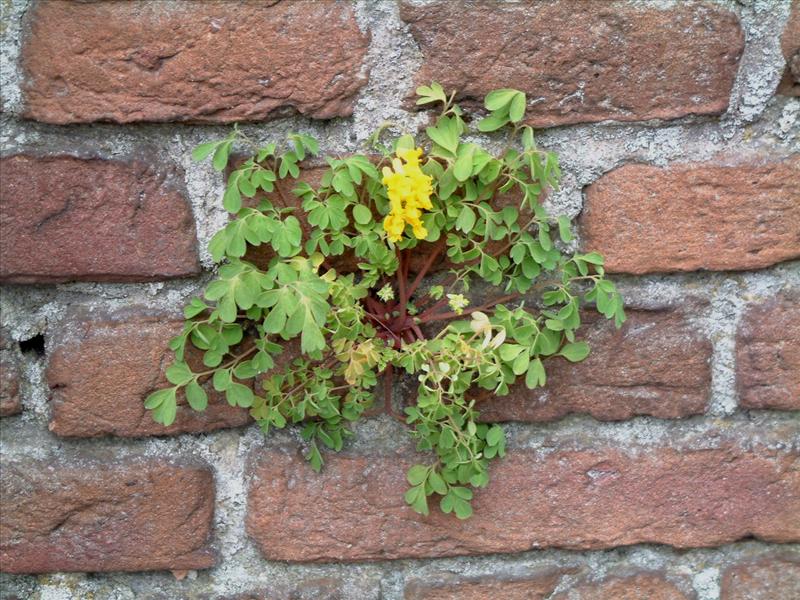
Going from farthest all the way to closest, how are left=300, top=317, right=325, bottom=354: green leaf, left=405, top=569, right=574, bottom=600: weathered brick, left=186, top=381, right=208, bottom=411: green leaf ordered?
1. left=405, top=569, right=574, bottom=600: weathered brick
2. left=186, top=381, right=208, bottom=411: green leaf
3. left=300, top=317, right=325, bottom=354: green leaf

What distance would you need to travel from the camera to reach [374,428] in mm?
1003

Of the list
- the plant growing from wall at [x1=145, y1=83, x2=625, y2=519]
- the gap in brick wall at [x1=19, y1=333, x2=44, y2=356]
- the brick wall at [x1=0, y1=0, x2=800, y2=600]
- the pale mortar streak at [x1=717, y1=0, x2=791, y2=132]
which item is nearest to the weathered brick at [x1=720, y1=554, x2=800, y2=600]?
the brick wall at [x1=0, y1=0, x2=800, y2=600]

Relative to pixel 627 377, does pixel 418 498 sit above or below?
below

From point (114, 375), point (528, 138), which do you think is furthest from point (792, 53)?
point (114, 375)

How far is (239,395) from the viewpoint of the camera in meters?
0.93

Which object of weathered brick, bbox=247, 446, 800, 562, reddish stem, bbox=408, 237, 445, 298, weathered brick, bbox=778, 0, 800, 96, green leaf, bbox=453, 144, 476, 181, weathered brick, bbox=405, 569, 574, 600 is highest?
weathered brick, bbox=778, 0, 800, 96

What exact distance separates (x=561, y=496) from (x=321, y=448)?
30cm

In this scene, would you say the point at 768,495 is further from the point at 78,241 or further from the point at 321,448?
the point at 78,241

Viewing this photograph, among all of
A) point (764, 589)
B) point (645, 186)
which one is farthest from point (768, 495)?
point (645, 186)

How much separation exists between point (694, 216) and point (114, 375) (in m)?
0.68

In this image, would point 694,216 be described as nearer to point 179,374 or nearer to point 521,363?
point 521,363

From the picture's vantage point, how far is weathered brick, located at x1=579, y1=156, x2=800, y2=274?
0.93 m

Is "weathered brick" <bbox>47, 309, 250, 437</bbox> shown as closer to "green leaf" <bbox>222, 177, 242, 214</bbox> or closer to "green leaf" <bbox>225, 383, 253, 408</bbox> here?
"green leaf" <bbox>225, 383, 253, 408</bbox>

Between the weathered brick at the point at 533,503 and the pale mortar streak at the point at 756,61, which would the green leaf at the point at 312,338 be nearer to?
the weathered brick at the point at 533,503
